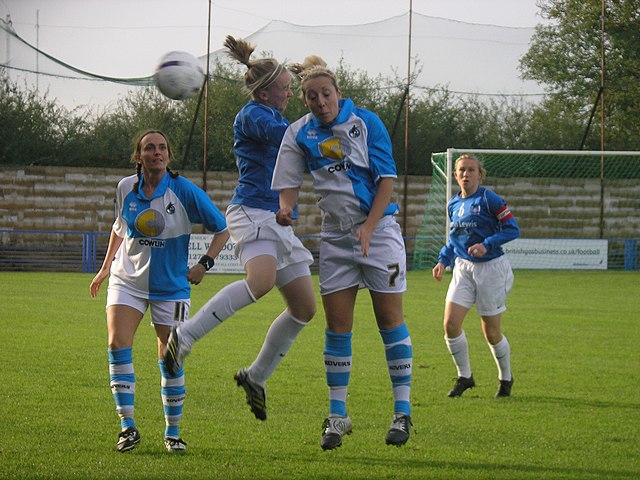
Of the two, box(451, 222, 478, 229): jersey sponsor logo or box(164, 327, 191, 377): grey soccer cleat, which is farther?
box(451, 222, 478, 229): jersey sponsor logo

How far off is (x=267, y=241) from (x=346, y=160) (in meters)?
0.86

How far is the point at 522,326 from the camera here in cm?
1559

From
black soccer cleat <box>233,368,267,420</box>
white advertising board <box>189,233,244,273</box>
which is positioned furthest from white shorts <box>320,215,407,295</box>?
white advertising board <box>189,233,244,273</box>

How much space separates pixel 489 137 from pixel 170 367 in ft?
91.5

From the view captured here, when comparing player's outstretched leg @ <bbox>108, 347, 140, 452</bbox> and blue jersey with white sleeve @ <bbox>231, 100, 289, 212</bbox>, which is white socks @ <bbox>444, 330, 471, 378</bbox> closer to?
blue jersey with white sleeve @ <bbox>231, 100, 289, 212</bbox>

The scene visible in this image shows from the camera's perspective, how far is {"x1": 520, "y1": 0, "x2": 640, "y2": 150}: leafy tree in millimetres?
31359

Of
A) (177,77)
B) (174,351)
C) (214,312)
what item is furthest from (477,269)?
(174,351)

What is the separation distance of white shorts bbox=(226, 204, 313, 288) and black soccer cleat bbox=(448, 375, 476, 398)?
2.91 m

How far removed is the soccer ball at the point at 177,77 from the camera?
764cm

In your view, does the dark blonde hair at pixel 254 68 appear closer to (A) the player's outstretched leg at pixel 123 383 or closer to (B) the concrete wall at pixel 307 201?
(A) the player's outstretched leg at pixel 123 383

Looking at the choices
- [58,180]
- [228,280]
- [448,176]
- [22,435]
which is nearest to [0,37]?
[58,180]

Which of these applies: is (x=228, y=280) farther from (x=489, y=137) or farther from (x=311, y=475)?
(x=311, y=475)

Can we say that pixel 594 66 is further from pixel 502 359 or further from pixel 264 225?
pixel 264 225

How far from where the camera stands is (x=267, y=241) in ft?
21.6
